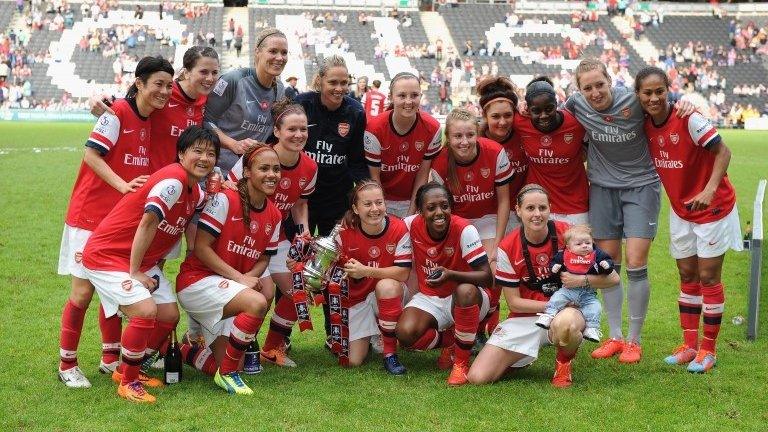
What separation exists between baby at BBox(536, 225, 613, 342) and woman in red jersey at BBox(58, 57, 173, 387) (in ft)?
8.41

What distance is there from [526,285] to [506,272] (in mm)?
177

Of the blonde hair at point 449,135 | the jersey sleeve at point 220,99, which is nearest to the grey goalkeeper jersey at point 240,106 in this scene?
the jersey sleeve at point 220,99

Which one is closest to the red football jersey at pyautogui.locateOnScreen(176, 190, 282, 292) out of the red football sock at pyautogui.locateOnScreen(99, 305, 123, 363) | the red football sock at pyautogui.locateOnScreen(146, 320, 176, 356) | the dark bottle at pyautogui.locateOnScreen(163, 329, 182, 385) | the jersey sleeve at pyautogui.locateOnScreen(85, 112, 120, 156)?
the red football sock at pyautogui.locateOnScreen(146, 320, 176, 356)

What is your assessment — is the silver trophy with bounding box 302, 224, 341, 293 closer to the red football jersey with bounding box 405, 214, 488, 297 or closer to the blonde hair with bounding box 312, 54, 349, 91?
the red football jersey with bounding box 405, 214, 488, 297

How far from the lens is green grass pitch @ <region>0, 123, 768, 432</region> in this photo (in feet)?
15.5

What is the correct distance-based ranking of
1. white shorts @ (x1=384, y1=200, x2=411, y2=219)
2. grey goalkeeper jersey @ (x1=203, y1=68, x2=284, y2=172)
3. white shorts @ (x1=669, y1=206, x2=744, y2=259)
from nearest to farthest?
white shorts @ (x1=669, y1=206, x2=744, y2=259) → grey goalkeeper jersey @ (x1=203, y1=68, x2=284, y2=172) → white shorts @ (x1=384, y1=200, x2=411, y2=219)

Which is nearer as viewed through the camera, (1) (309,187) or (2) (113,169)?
(2) (113,169)

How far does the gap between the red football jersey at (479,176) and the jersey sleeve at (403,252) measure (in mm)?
736

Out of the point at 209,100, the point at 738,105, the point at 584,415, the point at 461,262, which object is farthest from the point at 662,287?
the point at 738,105

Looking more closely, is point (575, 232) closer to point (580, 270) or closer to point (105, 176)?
point (580, 270)

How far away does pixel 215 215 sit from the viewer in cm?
545

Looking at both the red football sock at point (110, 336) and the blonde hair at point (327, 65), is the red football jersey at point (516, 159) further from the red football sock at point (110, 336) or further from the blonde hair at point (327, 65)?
the red football sock at point (110, 336)

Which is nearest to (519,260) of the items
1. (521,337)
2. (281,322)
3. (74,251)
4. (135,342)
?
(521,337)

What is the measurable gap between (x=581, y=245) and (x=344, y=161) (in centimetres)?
197
